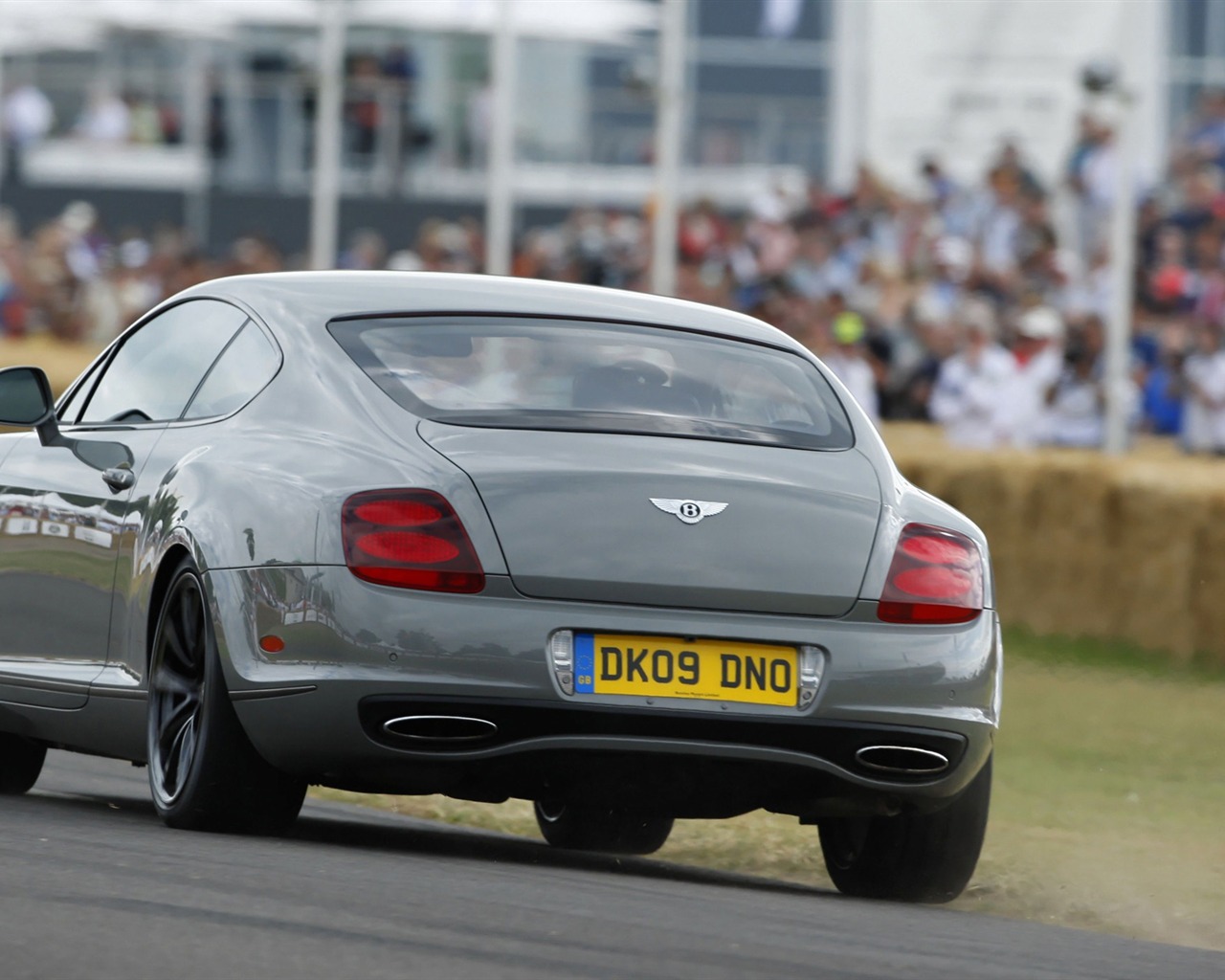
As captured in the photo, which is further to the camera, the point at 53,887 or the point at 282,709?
the point at 282,709

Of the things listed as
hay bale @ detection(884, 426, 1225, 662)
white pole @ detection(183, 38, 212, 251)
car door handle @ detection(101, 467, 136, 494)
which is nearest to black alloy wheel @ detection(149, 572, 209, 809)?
car door handle @ detection(101, 467, 136, 494)

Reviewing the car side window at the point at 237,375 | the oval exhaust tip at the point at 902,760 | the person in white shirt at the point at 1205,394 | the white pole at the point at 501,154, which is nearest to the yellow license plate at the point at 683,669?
the oval exhaust tip at the point at 902,760

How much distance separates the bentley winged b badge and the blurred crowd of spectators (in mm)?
11571

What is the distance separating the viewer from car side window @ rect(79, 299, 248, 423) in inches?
294

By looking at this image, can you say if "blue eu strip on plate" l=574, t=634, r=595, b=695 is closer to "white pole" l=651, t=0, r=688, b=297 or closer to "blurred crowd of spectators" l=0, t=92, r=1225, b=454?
"blurred crowd of spectators" l=0, t=92, r=1225, b=454

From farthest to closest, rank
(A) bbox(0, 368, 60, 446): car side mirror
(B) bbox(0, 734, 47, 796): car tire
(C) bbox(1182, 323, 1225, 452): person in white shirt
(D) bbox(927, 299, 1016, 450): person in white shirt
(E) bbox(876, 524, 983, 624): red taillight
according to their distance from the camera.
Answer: (D) bbox(927, 299, 1016, 450): person in white shirt, (C) bbox(1182, 323, 1225, 452): person in white shirt, (B) bbox(0, 734, 47, 796): car tire, (A) bbox(0, 368, 60, 446): car side mirror, (E) bbox(876, 524, 983, 624): red taillight

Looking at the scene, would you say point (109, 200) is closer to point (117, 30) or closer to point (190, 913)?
point (117, 30)

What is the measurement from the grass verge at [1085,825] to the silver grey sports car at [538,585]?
607mm

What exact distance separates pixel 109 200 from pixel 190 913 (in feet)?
86.2

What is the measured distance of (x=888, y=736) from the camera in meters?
6.48

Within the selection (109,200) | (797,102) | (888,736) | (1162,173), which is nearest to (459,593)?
(888,736)

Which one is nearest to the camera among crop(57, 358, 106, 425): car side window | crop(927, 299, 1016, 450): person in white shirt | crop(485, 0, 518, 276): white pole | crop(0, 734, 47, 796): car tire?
crop(57, 358, 106, 425): car side window

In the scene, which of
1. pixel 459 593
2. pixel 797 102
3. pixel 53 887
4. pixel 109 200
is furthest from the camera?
pixel 109 200

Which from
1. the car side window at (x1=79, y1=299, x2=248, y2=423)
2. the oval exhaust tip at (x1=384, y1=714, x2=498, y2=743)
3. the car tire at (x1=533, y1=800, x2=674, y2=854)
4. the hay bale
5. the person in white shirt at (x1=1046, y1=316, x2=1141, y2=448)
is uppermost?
the car side window at (x1=79, y1=299, x2=248, y2=423)
